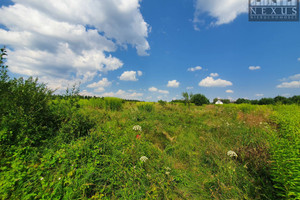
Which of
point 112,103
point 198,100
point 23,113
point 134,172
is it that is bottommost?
point 134,172

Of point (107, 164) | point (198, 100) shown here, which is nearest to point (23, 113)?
point (107, 164)

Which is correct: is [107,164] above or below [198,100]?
below

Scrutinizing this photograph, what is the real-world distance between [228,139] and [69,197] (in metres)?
5.07

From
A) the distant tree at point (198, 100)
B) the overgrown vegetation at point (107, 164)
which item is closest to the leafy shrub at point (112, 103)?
the overgrown vegetation at point (107, 164)

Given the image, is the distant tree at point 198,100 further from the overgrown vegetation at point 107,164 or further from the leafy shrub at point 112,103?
the overgrown vegetation at point 107,164

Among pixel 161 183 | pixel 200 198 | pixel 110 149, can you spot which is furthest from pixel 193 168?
pixel 110 149

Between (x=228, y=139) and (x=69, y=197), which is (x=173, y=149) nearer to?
(x=228, y=139)

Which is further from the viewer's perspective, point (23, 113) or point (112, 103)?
point (112, 103)

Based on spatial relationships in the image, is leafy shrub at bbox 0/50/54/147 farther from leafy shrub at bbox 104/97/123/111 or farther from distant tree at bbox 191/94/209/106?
distant tree at bbox 191/94/209/106

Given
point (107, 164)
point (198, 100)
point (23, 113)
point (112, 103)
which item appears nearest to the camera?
point (107, 164)

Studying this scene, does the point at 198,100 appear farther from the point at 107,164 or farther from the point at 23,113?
the point at 23,113

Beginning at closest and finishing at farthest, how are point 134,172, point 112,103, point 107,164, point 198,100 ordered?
point 134,172 → point 107,164 → point 112,103 → point 198,100

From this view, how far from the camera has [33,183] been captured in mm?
2055

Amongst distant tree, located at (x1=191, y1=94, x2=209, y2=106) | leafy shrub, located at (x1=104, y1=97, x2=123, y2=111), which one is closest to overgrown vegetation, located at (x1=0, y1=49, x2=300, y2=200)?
leafy shrub, located at (x1=104, y1=97, x2=123, y2=111)
